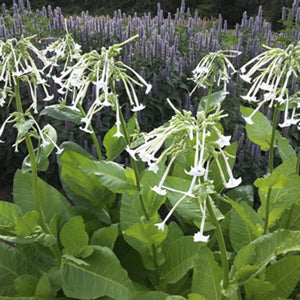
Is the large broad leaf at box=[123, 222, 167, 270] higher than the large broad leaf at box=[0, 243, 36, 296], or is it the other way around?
the large broad leaf at box=[123, 222, 167, 270]

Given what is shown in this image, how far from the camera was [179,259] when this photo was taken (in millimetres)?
2158

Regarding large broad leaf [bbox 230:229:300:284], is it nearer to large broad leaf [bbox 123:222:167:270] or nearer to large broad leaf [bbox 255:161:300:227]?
large broad leaf [bbox 255:161:300:227]

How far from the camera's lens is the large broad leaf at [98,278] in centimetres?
194

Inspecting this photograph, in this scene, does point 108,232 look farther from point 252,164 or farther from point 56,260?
point 252,164

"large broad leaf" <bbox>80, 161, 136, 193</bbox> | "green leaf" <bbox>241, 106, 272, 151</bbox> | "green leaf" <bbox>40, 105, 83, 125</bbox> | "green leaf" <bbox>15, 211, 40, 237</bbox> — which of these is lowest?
"green leaf" <bbox>15, 211, 40, 237</bbox>

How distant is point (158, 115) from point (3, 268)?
2.09 m

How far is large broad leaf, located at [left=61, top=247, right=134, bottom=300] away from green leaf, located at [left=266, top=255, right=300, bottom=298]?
66 cm

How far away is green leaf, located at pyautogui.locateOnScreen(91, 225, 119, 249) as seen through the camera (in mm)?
2121

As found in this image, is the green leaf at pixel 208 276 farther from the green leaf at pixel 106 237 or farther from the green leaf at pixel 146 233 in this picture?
the green leaf at pixel 106 237

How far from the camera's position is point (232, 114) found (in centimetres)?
364

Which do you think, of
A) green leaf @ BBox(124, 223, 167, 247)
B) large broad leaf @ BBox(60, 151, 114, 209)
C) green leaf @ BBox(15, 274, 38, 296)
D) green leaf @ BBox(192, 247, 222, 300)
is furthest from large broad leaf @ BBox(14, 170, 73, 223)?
green leaf @ BBox(192, 247, 222, 300)

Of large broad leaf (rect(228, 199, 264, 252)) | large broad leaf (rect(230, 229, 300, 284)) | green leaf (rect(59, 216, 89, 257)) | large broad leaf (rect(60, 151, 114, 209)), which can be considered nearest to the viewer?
large broad leaf (rect(230, 229, 300, 284))

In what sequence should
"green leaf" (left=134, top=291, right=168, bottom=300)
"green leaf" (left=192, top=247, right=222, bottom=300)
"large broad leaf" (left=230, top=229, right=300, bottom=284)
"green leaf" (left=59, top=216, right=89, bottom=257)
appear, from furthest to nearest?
1. "green leaf" (left=59, top=216, right=89, bottom=257)
2. "green leaf" (left=134, top=291, right=168, bottom=300)
3. "green leaf" (left=192, top=247, right=222, bottom=300)
4. "large broad leaf" (left=230, top=229, right=300, bottom=284)

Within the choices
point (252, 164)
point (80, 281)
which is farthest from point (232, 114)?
point (80, 281)
